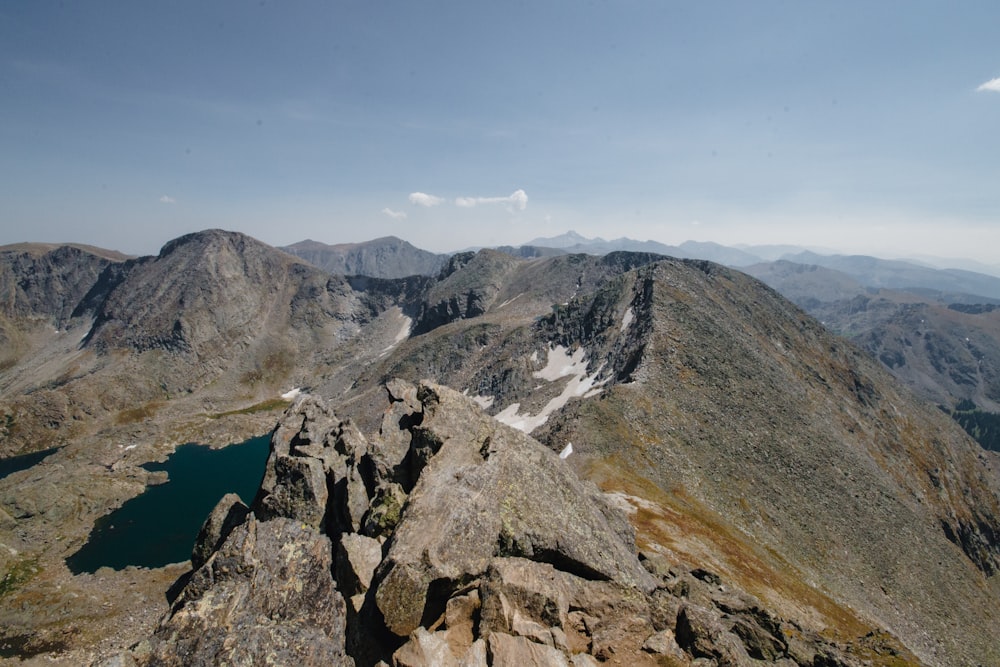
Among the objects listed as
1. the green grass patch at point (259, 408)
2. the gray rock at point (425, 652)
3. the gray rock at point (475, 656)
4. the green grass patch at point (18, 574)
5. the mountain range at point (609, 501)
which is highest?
the gray rock at point (475, 656)

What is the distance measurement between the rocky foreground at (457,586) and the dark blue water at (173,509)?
229ft

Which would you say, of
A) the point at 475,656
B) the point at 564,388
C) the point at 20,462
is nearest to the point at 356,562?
the point at 475,656

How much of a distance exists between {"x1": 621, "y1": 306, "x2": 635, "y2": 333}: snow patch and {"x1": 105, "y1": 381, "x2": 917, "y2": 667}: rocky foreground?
7046 centimetres

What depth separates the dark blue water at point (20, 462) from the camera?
125875mm

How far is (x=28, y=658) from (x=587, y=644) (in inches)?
2447

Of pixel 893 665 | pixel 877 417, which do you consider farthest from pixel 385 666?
pixel 877 417

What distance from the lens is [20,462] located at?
131 metres

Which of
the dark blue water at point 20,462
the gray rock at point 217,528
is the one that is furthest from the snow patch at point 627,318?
the dark blue water at point 20,462

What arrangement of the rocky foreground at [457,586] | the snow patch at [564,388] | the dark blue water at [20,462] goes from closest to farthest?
the rocky foreground at [457,586] < the snow patch at [564,388] < the dark blue water at [20,462]

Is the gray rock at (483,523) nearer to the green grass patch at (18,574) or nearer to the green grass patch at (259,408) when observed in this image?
the green grass patch at (18,574)

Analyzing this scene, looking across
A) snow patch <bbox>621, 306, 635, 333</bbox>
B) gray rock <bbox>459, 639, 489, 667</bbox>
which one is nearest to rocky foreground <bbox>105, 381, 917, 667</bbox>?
gray rock <bbox>459, 639, 489, 667</bbox>

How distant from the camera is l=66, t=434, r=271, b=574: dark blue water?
75.7 metres

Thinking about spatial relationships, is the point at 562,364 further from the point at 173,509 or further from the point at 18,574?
the point at 18,574

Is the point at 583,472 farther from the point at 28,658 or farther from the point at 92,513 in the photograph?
the point at 92,513
